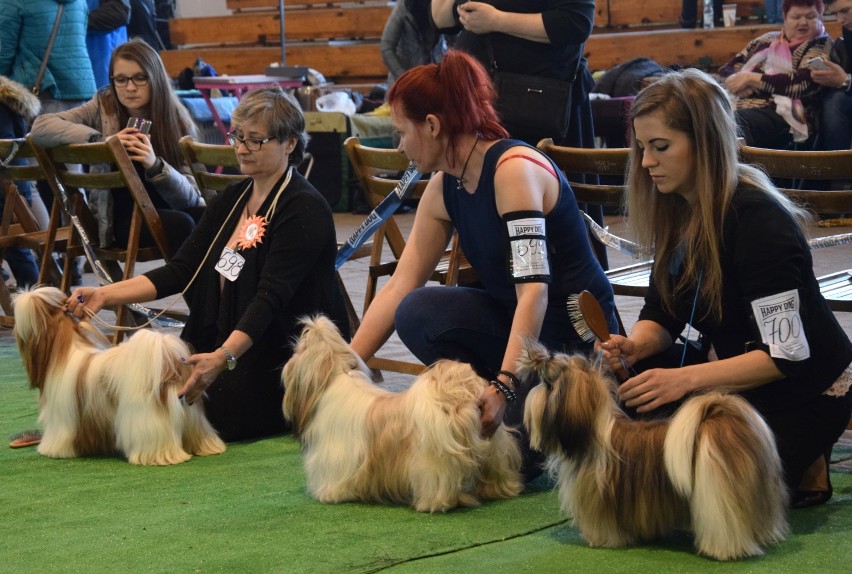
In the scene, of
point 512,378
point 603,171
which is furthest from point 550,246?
point 603,171

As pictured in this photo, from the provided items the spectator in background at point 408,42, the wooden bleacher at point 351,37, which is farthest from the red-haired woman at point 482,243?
the wooden bleacher at point 351,37

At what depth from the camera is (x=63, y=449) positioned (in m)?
3.29

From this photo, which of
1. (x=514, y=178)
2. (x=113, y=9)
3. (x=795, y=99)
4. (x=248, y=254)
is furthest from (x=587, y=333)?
(x=113, y=9)

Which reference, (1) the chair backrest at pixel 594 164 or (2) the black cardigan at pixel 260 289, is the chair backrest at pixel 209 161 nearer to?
(2) the black cardigan at pixel 260 289

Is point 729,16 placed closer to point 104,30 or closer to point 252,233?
point 104,30

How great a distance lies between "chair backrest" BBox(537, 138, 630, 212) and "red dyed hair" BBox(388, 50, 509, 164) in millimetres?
636

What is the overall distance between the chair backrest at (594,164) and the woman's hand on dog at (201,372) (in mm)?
1168

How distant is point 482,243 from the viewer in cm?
285

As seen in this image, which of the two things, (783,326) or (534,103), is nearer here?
(783,326)

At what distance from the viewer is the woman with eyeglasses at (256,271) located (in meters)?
3.36

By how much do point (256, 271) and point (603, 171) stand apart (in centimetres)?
105

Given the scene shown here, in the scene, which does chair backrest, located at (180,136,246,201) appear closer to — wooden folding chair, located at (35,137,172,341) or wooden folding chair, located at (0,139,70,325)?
wooden folding chair, located at (35,137,172,341)

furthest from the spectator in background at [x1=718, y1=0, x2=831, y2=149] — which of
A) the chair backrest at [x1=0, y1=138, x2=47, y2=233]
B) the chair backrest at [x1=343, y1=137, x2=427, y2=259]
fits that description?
the chair backrest at [x1=0, y1=138, x2=47, y2=233]

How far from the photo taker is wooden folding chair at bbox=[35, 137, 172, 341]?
4.32 metres
